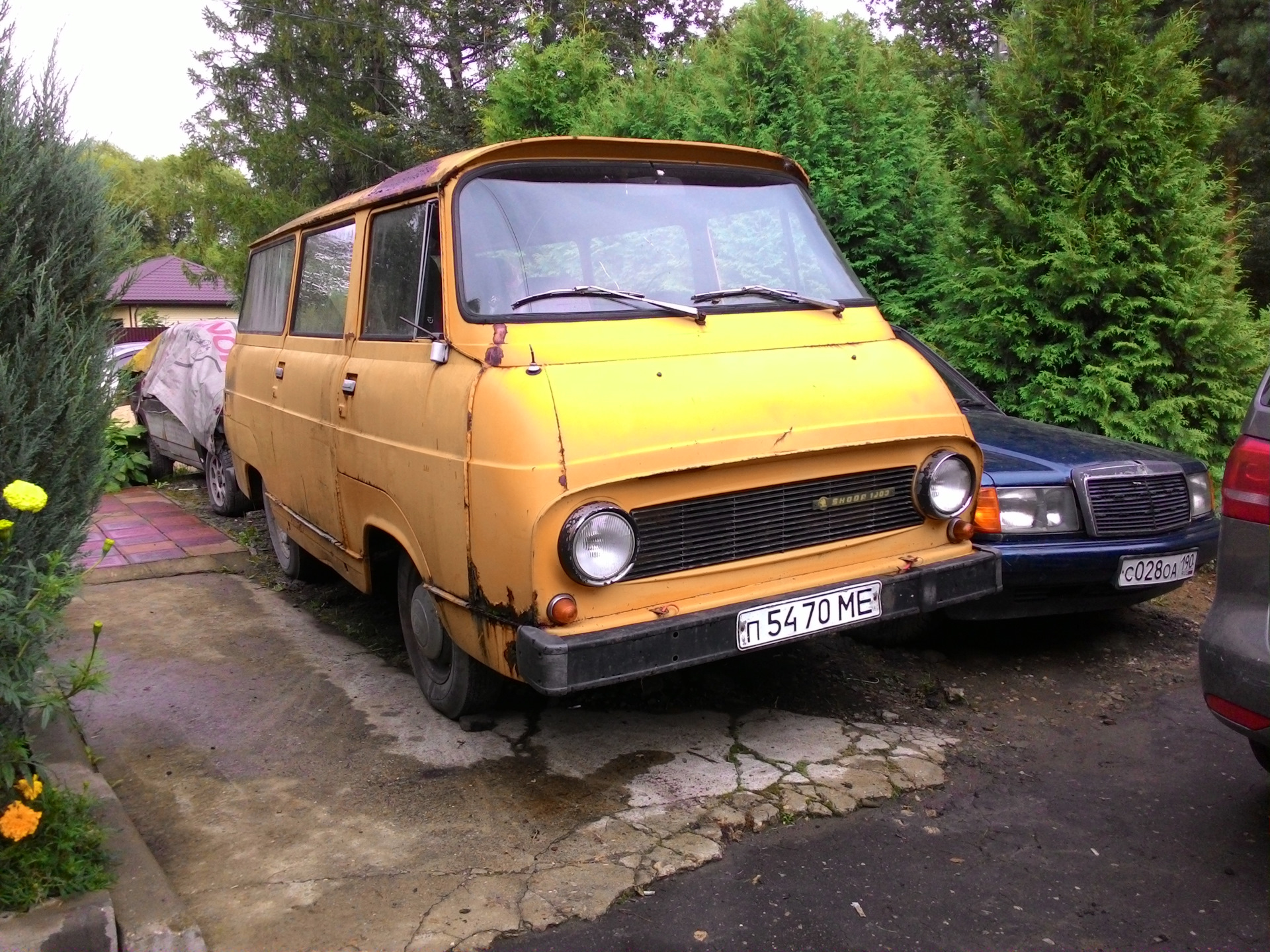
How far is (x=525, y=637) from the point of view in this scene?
3010mm

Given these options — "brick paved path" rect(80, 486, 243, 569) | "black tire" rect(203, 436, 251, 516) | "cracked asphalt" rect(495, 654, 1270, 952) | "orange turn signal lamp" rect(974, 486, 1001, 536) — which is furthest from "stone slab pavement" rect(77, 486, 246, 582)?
"orange turn signal lamp" rect(974, 486, 1001, 536)

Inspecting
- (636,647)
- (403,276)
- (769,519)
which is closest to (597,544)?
(636,647)

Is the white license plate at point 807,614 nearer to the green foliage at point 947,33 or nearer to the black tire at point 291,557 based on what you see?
the black tire at point 291,557

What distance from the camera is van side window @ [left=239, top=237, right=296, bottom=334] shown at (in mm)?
5613

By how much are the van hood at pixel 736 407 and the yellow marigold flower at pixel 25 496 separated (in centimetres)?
138

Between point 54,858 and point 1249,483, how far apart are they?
3411 mm

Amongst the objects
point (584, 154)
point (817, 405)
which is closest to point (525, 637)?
point (817, 405)

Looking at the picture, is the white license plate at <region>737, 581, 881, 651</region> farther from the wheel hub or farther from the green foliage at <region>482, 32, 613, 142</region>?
the green foliage at <region>482, 32, 613, 142</region>

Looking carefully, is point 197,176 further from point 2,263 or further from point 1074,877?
point 1074,877

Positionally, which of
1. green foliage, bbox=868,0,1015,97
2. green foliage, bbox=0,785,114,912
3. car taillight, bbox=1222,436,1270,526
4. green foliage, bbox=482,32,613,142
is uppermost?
green foliage, bbox=868,0,1015,97

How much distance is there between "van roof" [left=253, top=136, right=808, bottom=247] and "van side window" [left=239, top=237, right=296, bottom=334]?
3.78 feet

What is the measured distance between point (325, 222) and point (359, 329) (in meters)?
0.98

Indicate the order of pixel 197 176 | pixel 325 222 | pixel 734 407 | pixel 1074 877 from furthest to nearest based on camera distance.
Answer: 1. pixel 197 176
2. pixel 325 222
3. pixel 734 407
4. pixel 1074 877

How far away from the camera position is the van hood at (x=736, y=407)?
3.11 metres
